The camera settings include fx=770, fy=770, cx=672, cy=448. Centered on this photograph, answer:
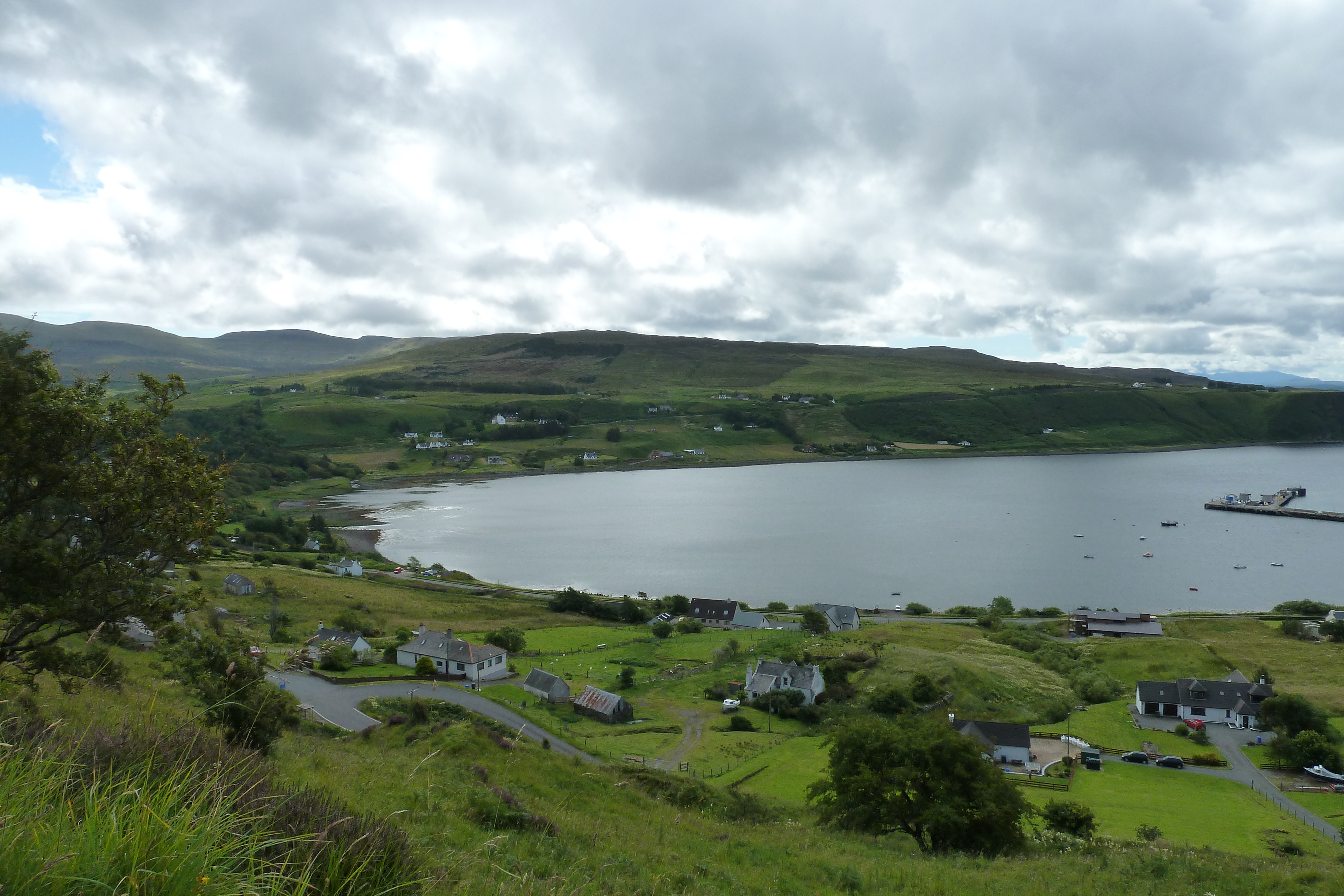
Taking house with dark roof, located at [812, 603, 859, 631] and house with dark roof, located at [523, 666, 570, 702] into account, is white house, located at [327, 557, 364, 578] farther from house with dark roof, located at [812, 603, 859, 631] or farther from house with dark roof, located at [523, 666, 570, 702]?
house with dark roof, located at [812, 603, 859, 631]

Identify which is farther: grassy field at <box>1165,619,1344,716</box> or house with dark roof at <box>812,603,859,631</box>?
house with dark roof at <box>812,603,859,631</box>

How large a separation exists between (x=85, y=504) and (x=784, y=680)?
3572cm

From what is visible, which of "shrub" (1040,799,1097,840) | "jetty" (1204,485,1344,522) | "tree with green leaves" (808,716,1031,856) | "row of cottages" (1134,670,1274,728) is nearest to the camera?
"tree with green leaves" (808,716,1031,856)

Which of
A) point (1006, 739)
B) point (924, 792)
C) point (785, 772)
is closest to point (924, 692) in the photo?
point (1006, 739)

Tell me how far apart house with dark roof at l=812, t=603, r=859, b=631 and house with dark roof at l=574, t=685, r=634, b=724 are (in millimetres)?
25573

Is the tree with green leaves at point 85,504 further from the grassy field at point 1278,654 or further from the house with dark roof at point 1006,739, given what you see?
the grassy field at point 1278,654

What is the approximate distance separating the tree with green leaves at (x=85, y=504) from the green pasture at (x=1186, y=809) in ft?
78.3

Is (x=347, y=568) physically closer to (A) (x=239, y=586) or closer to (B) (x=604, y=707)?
(A) (x=239, y=586)

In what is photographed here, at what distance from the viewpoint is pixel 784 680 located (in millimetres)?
40688

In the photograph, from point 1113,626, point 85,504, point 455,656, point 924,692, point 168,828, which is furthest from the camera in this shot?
point 1113,626

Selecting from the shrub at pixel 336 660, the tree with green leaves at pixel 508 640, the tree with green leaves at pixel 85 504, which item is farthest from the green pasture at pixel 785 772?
the tree with green leaves at pixel 508 640

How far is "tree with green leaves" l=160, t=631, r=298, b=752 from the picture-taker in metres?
8.70

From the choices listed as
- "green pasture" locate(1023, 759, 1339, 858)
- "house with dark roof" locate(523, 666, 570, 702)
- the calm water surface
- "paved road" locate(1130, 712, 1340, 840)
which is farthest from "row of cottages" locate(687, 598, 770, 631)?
"green pasture" locate(1023, 759, 1339, 858)

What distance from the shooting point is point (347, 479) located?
14188cm
